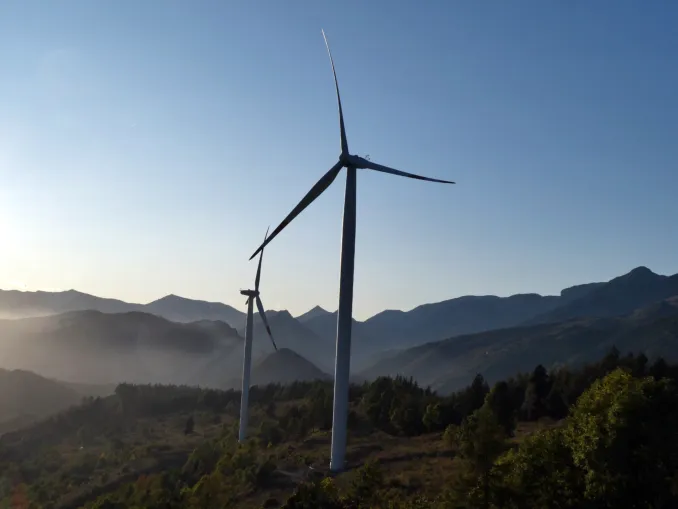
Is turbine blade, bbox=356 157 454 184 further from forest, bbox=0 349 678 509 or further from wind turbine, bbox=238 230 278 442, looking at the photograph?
wind turbine, bbox=238 230 278 442

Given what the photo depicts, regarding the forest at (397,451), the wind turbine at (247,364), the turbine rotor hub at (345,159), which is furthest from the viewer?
the wind turbine at (247,364)

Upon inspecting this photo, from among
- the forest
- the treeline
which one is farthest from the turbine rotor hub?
the treeline

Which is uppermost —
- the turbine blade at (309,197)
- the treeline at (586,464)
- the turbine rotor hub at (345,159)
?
the turbine rotor hub at (345,159)

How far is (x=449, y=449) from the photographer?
66.2 meters

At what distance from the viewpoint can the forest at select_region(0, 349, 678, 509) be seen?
2827 cm

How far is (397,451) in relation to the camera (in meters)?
70.2

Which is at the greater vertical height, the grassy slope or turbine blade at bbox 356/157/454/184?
turbine blade at bbox 356/157/454/184

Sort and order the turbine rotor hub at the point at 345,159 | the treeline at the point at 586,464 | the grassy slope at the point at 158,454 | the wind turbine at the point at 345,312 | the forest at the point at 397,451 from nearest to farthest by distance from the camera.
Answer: the treeline at the point at 586,464 < the forest at the point at 397,451 < the wind turbine at the point at 345,312 < the turbine rotor hub at the point at 345,159 < the grassy slope at the point at 158,454

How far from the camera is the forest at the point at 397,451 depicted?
2827 cm

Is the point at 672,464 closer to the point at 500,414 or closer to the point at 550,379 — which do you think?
the point at 500,414

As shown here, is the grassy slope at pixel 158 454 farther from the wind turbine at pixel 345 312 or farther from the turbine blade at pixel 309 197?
the turbine blade at pixel 309 197

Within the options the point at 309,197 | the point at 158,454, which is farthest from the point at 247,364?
the point at 309,197

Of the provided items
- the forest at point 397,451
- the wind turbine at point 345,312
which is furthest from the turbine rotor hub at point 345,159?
the forest at point 397,451

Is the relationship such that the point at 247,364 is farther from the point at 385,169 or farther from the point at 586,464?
the point at 586,464
